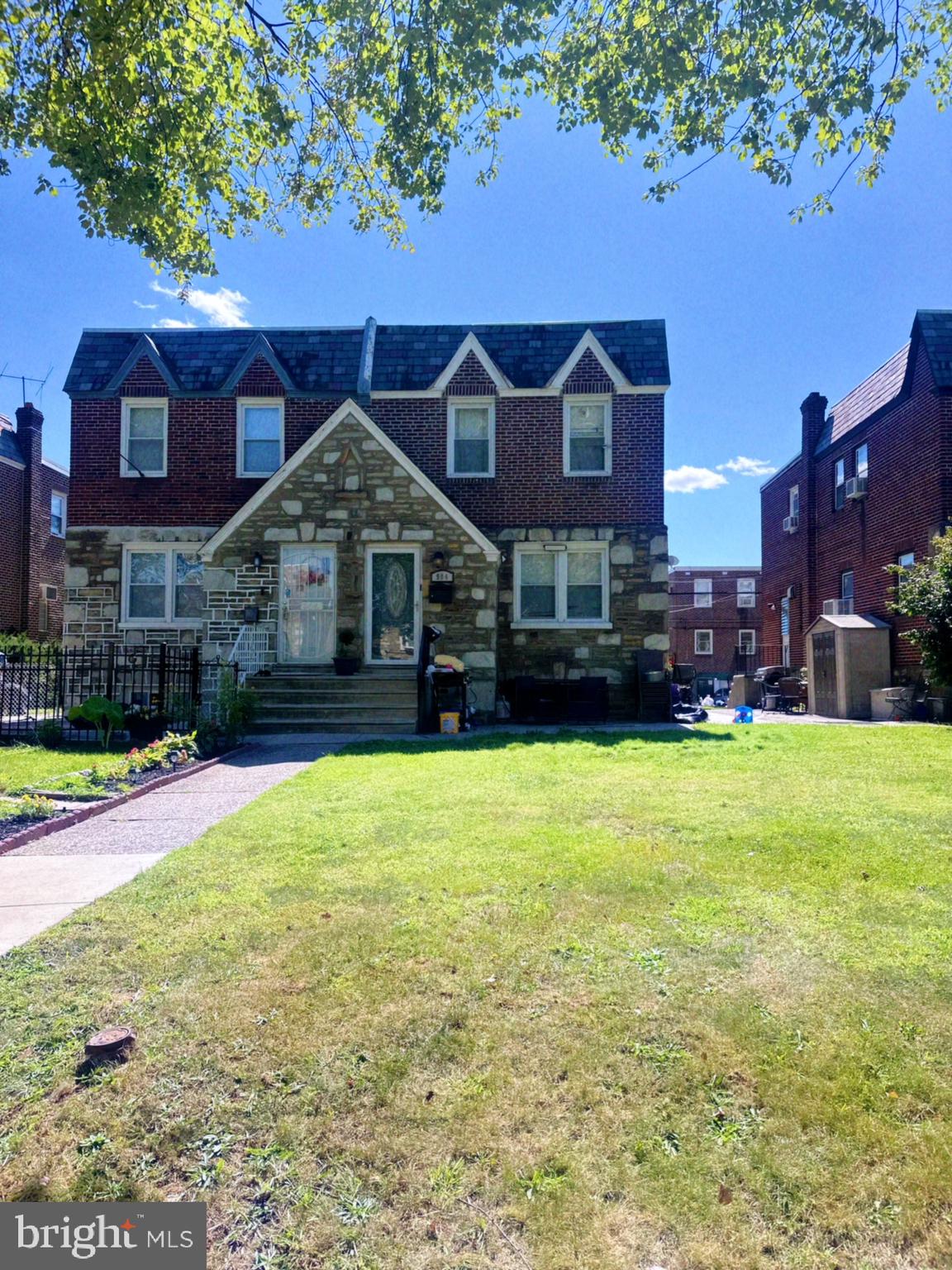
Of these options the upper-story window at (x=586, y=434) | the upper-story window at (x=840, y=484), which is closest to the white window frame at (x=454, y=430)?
the upper-story window at (x=586, y=434)

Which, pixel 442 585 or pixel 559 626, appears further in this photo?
pixel 559 626

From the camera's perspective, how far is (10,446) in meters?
26.7

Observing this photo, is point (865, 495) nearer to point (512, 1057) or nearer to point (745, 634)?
point (745, 634)

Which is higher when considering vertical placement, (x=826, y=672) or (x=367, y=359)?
(x=367, y=359)

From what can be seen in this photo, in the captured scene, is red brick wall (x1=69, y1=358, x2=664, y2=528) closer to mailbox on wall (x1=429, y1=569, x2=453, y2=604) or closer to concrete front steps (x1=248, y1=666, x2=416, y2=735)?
mailbox on wall (x1=429, y1=569, x2=453, y2=604)

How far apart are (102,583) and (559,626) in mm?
9962

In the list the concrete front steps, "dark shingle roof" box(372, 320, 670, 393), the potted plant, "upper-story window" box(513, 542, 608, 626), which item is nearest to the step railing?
the concrete front steps

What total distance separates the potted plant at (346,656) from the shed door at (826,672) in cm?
1200

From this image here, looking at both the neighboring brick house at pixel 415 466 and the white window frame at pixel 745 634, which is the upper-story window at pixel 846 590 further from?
the white window frame at pixel 745 634

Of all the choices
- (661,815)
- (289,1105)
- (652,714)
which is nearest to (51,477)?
(652,714)

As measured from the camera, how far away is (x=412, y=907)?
380cm

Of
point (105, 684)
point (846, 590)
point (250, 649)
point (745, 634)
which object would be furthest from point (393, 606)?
point (745, 634)

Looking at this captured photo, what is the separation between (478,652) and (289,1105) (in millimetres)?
12446

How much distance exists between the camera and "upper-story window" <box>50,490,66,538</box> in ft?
94.4
